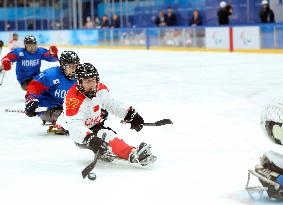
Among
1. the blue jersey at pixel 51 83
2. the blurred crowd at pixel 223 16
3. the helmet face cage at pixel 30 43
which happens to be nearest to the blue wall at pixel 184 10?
the blurred crowd at pixel 223 16

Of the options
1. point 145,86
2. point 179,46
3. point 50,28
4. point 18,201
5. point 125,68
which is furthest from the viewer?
point 50,28

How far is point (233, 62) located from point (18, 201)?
10734 mm

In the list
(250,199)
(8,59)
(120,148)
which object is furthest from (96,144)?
(8,59)

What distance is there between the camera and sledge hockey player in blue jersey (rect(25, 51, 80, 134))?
5387 millimetres

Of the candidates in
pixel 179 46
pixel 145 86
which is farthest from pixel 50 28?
pixel 145 86

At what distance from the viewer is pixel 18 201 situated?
11.3 feet

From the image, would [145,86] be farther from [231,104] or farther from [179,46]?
[179,46]

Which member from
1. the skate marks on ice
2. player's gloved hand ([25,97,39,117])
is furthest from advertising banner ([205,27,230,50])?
the skate marks on ice

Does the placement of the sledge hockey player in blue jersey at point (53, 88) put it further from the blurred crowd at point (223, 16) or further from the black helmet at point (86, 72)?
the blurred crowd at point (223, 16)

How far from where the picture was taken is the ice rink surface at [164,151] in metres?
3.53

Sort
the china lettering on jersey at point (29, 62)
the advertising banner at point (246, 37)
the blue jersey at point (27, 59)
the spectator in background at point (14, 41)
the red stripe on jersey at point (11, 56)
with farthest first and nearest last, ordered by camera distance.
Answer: the spectator in background at point (14, 41) → the advertising banner at point (246, 37) → the china lettering on jersey at point (29, 62) → the blue jersey at point (27, 59) → the red stripe on jersey at point (11, 56)

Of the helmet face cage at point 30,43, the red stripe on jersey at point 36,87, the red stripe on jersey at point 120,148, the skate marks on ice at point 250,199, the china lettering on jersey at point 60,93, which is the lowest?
the skate marks on ice at point 250,199

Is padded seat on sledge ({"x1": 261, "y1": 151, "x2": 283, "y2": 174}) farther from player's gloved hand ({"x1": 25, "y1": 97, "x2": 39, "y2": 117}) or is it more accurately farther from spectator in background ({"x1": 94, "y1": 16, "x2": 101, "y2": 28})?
spectator in background ({"x1": 94, "y1": 16, "x2": 101, "y2": 28})

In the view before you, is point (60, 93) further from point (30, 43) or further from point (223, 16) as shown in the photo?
point (223, 16)
